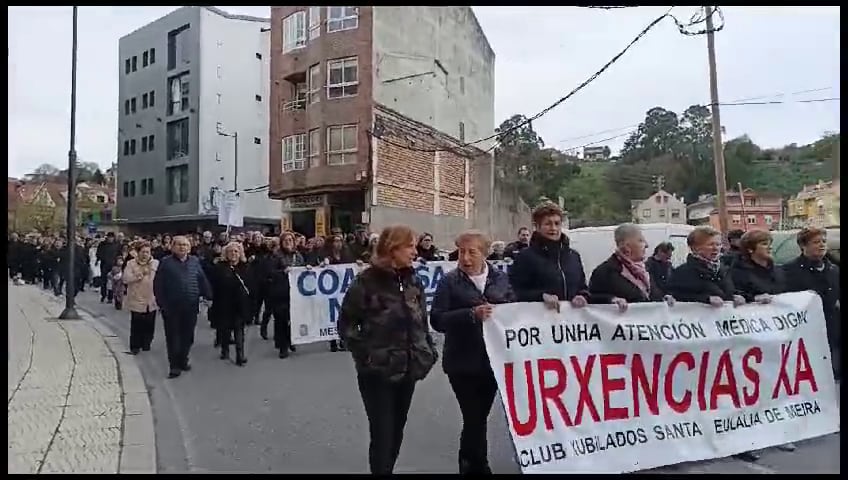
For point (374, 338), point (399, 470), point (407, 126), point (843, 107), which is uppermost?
point (407, 126)

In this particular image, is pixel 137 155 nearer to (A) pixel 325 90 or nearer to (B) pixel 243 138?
(B) pixel 243 138

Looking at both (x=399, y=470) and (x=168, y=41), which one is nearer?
(x=399, y=470)

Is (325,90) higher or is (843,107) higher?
(325,90)

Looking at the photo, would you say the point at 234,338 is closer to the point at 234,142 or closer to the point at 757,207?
the point at 234,142

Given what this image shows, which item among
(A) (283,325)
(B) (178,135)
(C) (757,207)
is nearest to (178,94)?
(B) (178,135)

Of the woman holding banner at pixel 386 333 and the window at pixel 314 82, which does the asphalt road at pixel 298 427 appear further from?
the window at pixel 314 82

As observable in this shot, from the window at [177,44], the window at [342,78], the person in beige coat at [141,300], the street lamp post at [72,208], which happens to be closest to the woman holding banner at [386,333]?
the person in beige coat at [141,300]

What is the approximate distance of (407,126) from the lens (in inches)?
1100

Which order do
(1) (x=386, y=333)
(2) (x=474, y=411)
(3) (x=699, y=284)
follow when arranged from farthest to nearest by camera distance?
(3) (x=699, y=284) < (2) (x=474, y=411) < (1) (x=386, y=333)

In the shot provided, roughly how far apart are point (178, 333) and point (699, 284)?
5.61m

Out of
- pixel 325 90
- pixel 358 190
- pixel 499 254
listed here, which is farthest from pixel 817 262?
pixel 325 90

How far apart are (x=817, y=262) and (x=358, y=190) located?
69.5 ft

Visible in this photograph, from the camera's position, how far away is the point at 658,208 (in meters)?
50.6

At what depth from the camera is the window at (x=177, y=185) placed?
4038 cm
